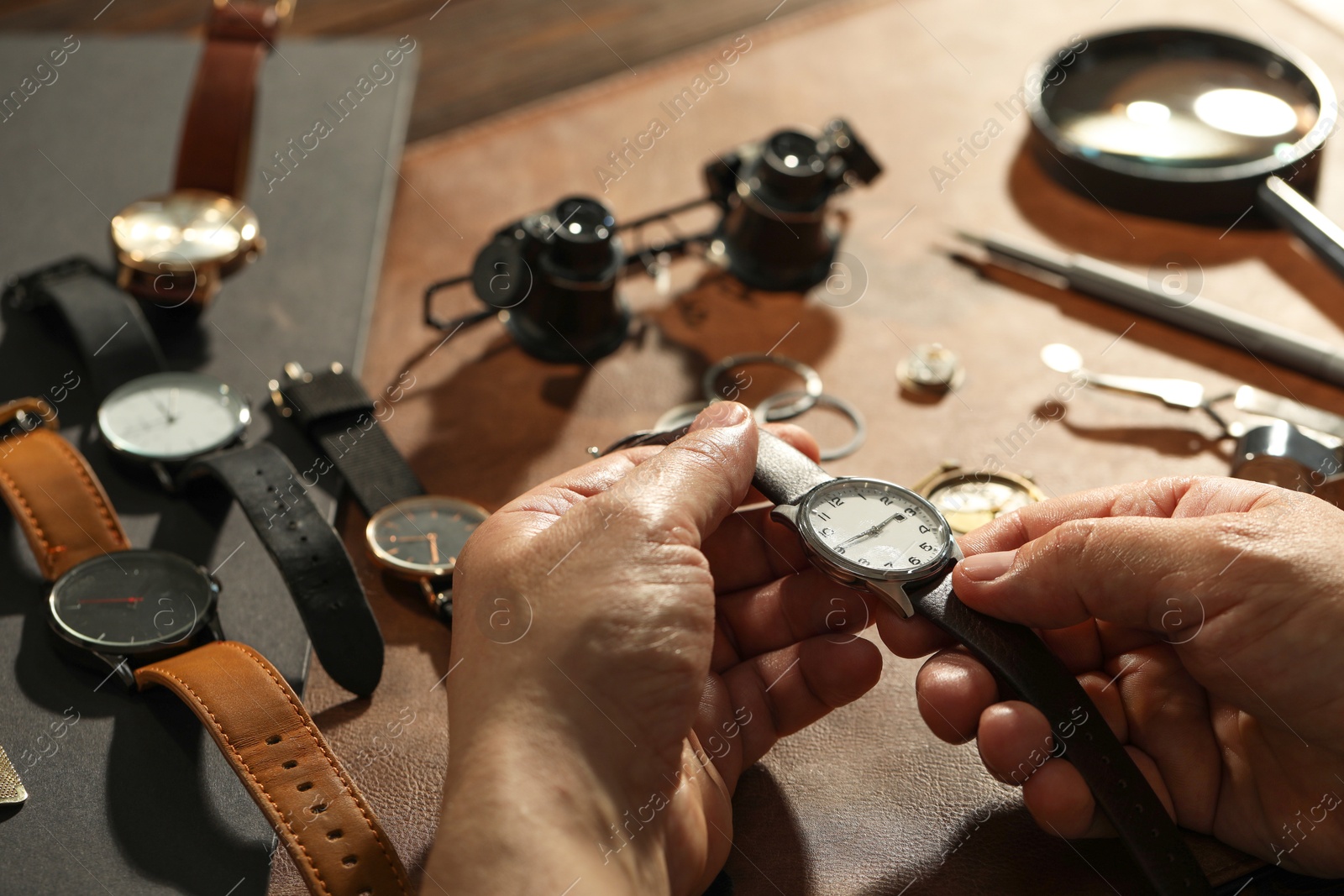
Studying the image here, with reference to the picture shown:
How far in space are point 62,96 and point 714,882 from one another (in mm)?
1800

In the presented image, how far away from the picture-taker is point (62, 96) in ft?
6.60

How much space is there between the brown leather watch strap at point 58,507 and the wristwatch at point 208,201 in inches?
13.6

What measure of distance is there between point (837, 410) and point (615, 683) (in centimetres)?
69

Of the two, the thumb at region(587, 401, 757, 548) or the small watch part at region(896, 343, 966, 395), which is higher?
the thumb at region(587, 401, 757, 548)

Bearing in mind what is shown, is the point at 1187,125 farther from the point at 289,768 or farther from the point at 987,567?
the point at 289,768

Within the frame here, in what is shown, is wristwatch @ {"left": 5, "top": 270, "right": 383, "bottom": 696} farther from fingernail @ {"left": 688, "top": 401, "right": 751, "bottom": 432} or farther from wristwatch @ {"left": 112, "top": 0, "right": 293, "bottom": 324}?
fingernail @ {"left": 688, "top": 401, "right": 751, "bottom": 432}

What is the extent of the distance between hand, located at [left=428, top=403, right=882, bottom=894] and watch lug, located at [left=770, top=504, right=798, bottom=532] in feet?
0.12

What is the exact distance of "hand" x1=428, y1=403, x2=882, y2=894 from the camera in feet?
2.79

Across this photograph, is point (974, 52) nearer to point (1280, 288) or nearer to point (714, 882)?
point (1280, 288)

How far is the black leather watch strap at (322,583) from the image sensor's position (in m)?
1.12

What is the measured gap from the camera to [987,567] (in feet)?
3.33

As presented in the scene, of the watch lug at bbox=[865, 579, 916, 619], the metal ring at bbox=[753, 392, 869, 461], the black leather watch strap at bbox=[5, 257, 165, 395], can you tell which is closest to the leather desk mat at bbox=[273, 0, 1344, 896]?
the metal ring at bbox=[753, 392, 869, 461]

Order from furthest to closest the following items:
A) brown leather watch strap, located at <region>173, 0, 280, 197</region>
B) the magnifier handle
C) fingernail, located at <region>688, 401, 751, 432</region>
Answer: brown leather watch strap, located at <region>173, 0, 280, 197</region> → the magnifier handle → fingernail, located at <region>688, 401, 751, 432</region>

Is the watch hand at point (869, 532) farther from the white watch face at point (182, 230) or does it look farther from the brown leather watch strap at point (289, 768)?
the white watch face at point (182, 230)
